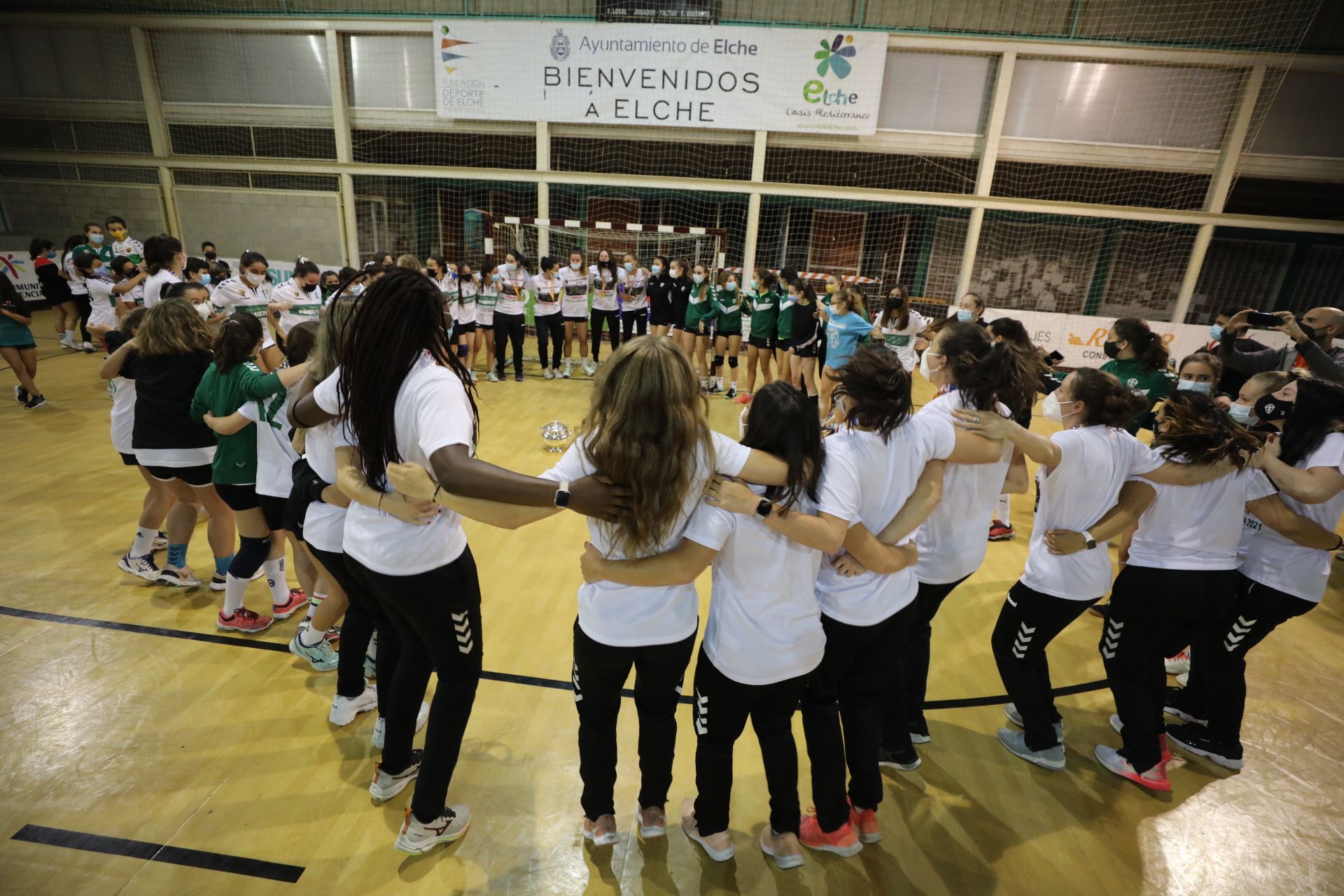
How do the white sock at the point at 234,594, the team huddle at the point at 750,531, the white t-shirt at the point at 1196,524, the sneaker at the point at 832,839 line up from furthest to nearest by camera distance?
the white sock at the point at 234,594
the white t-shirt at the point at 1196,524
the sneaker at the point at 832,839
the team huddle at the point at 750,531

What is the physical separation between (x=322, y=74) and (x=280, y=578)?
1208 cm

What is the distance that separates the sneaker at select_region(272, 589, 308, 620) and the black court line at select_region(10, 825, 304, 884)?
49.3 inches

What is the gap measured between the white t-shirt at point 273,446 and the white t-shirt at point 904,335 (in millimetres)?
5208

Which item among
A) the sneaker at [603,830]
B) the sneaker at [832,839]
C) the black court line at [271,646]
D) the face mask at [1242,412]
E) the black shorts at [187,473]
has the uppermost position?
the face mask at [1242,412]

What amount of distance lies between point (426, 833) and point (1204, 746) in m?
3.14

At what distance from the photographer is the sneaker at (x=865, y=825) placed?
7.22ft

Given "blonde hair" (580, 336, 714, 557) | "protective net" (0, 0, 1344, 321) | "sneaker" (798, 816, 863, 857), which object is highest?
"protective net" (0, 0, 1344, 321)

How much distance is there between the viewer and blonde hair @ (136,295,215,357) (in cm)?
307

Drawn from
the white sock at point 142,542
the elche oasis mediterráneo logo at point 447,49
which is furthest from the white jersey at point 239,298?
the elche oasis mediterráneo logo at point 447,49

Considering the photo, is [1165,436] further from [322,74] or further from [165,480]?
[322,74]

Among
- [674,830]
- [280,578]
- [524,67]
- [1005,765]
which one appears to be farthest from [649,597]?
[524,67]

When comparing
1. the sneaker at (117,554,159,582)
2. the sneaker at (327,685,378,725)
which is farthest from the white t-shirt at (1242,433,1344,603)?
the sneaker at (117,554,159,582)

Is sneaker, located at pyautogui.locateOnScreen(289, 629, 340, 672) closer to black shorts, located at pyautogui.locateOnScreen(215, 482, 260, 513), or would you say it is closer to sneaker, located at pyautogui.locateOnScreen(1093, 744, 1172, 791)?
black shorts, located at pyautogui.locateOnScreen(215, 482, 260, 513)

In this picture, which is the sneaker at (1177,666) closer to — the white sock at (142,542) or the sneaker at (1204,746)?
the sneaker at (1204,746)
